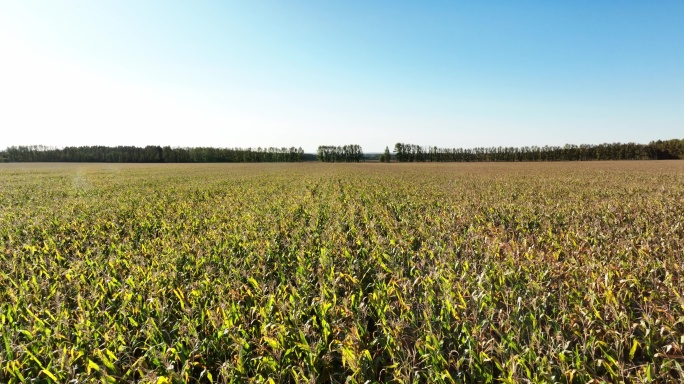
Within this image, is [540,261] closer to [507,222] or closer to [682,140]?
[507,222]

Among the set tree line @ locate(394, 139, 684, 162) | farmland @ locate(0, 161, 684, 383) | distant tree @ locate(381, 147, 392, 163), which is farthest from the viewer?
distant tree @ locate(381, 147, 392, 163)

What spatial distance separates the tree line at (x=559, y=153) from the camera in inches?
4833

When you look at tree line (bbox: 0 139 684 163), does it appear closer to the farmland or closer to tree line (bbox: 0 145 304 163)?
tree line (bbox: 0 145 304 163)

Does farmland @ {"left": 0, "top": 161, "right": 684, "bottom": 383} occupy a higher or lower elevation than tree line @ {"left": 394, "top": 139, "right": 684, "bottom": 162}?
lower

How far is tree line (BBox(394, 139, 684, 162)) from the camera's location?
12277cm

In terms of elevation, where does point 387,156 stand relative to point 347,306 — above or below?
above

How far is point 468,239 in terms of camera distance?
6.62 metres

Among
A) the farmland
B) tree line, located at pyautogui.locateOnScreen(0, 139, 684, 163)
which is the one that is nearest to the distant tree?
tree line, located at pyautogui.locateOnScreen(0, 139, 684, 163)

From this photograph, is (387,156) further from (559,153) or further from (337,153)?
(559,153)

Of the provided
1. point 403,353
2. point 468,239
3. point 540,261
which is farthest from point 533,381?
point 468,239

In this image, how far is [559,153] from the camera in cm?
13925

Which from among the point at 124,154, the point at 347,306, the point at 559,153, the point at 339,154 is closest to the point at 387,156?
the point at 339,154

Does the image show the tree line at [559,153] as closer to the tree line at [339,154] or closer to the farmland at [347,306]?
the tree line at [339,154]

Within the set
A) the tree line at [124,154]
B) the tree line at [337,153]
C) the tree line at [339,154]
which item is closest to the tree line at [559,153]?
the tree line at [339,154]
